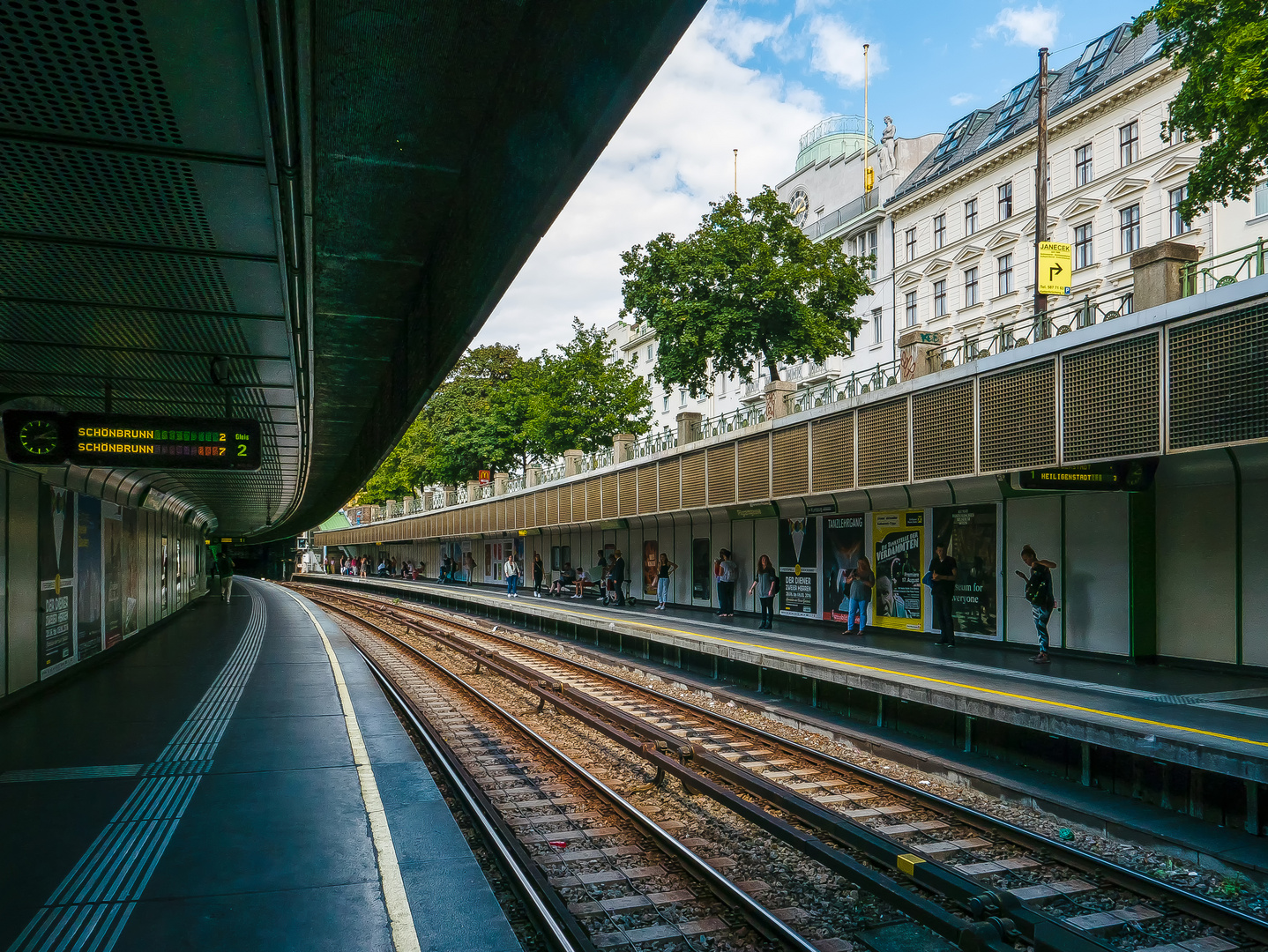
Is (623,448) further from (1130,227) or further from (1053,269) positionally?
(1130,227)

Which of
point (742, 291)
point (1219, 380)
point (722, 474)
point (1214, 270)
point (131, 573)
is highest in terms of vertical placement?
point (742, 291)

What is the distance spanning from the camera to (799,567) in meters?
20.3

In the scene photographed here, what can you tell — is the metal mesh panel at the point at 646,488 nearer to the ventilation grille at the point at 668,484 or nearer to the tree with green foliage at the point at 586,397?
the ventilation grille at the point at 668,484

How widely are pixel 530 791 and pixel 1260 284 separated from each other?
909 centimetres

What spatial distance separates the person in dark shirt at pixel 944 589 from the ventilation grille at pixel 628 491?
12.1 m

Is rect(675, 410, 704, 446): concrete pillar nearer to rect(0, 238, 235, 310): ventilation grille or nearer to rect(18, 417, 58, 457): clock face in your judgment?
rect(18, 417, 58, 457): clock face

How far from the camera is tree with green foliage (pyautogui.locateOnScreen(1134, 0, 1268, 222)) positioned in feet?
44.3

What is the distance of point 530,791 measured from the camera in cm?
874

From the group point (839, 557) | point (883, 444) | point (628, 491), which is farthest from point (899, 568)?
point (628, 491)

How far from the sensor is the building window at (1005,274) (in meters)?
34.5

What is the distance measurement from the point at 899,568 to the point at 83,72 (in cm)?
1583

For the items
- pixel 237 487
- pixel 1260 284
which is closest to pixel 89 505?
pixel 237 487

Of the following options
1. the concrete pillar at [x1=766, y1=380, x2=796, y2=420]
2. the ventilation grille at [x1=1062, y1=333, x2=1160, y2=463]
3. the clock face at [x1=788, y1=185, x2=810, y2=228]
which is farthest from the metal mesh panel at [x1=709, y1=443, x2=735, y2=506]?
the clock face at [x1=788, y1=185, x2=810, y2=228]

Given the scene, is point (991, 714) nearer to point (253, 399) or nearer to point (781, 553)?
point (253, 399)
